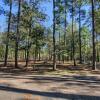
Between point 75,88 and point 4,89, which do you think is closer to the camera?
point 4,89

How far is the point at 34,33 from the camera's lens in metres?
33.5

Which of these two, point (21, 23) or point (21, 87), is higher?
point (21, 23)

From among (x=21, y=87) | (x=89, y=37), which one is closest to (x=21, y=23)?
(x=21, y=87)

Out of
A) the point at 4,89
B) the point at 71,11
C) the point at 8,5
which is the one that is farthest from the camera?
the point at 71,11

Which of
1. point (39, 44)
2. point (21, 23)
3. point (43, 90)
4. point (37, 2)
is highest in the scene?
point (37, 2)

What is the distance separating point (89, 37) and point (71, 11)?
16016mm

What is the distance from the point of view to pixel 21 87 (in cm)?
1422

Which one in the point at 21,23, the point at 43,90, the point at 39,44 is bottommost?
the point at 43,90

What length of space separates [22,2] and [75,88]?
2173 cm

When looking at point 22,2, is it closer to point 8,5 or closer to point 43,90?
point 8,5

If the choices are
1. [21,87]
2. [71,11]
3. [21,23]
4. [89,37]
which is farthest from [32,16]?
[89,37]

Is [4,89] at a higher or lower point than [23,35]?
lower

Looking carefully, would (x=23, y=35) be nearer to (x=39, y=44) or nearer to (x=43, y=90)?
(x=39, y=44)

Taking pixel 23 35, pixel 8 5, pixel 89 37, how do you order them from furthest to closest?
1. pixel 89 37
2. pixel 8 5
3. pixel 23 35
